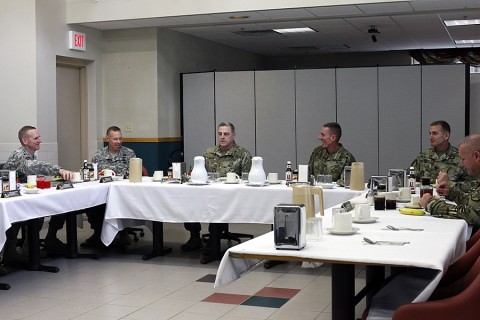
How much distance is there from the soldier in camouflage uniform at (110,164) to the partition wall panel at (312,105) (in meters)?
3.09

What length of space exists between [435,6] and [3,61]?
507 cm

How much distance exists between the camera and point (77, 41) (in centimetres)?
901

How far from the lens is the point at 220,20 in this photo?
8.96 m

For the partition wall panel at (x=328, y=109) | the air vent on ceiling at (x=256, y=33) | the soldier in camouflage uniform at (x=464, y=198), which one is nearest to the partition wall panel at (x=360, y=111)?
the partition wall panel at (x=328, y=109)

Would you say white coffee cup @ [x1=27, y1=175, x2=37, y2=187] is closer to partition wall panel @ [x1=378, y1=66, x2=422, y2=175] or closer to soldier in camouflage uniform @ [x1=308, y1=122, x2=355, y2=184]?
soldier in camouflage uniform @ [x1=308, y1=122, x2=355, y2=184]

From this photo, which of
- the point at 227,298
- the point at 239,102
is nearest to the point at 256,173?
the point at 227,298

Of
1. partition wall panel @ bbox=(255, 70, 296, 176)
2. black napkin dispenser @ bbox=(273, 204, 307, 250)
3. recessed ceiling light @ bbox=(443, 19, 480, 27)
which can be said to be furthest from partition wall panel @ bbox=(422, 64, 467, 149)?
black napkin dispenser @ bbox=(273, 204, 307, 250)

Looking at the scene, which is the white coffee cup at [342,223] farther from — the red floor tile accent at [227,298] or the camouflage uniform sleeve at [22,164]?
the camouflage uniform sleeve at [22,164]

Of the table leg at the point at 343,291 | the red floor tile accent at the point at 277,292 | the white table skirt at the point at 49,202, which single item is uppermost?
the white table skirt at the point at 49,202

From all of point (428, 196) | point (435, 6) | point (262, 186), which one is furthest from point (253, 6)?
point (428, 196)

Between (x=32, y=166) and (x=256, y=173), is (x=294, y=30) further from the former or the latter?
(x=32, y=166)

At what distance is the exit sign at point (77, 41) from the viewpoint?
350 inches

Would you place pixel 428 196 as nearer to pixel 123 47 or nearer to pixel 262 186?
pixel 262 186

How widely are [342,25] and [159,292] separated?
5570mm
